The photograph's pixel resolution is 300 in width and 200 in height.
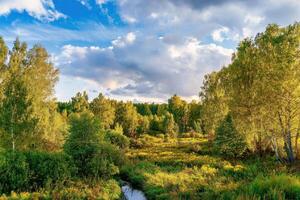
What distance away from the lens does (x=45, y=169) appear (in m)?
21.3

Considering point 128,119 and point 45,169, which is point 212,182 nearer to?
point 45,169

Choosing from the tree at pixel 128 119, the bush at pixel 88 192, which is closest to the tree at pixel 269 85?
the bush at pixel 88 192

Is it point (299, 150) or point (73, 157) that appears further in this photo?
point (299, 150)

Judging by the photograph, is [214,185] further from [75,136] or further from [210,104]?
[210,104]

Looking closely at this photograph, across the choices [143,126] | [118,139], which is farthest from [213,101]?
[143,126]

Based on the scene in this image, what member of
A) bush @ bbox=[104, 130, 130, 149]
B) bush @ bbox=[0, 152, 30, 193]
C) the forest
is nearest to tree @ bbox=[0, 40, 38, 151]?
the forest

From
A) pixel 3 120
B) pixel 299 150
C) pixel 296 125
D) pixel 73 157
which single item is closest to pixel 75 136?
pixel 73 157

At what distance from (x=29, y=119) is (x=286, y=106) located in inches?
821

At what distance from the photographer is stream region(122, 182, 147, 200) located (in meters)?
21.3

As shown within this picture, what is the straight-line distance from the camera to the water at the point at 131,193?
21.3 metres

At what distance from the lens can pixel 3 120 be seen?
82.4ft

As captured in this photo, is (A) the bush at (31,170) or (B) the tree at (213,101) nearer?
(A) the bush at (31,170)

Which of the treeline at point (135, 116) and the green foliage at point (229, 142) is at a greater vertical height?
the treeline at point (135, 116)

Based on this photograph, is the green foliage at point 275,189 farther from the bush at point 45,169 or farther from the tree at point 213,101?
the tree at point 213,101
